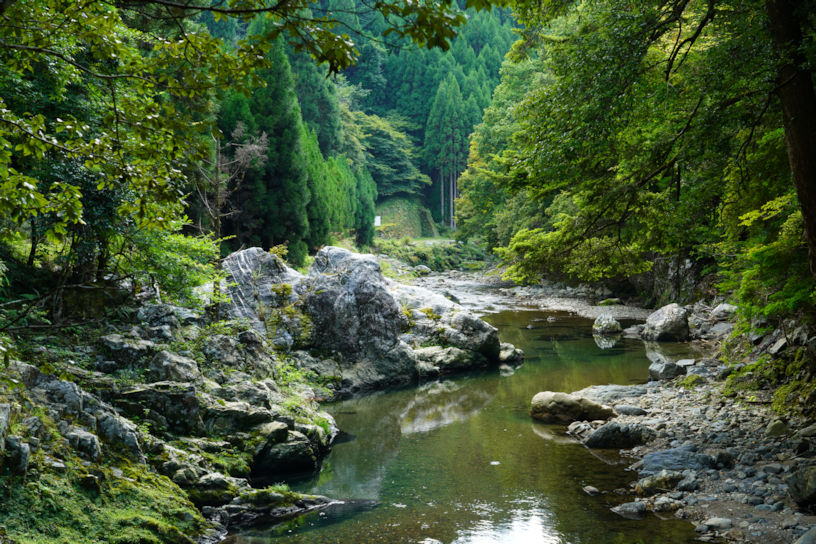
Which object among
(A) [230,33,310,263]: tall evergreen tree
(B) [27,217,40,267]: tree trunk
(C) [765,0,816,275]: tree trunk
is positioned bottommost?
(B) [27,217,40,267]: tree trunk

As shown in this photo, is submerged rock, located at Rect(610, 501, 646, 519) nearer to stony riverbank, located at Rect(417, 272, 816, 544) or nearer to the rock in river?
stony riverbank, located at Rect(417, 272, 816, 544)

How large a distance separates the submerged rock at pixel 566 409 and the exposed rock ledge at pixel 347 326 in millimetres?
4115

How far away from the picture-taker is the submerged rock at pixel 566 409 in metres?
9.97

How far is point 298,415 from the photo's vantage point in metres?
9.48

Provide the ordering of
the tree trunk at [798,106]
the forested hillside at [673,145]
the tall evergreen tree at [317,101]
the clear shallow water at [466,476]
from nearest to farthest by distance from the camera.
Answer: the tree trunk at [798,106] → the clear shallow water at [466,476] → the forested hillside at [673,145] → the tall evergreen tree at [317,101]

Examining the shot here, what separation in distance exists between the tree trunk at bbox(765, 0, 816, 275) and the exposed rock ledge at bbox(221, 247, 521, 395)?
940 centimetres

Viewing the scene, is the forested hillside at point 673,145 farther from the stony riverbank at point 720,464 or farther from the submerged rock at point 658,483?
the submerged rock at point 658,483

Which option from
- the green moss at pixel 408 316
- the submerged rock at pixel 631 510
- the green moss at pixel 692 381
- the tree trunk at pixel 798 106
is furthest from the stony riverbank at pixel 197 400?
the tree trunk at pixel 798 106

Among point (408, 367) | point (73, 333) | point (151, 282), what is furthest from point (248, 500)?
point (408, 367)

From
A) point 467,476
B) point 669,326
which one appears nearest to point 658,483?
point 467,476

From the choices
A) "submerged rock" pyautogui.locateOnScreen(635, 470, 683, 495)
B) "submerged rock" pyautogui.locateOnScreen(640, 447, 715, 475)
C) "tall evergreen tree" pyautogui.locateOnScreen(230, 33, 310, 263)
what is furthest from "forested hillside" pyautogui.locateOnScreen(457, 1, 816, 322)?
"tall evergreen tree" pyautogui.locateOnScreen(230, 33, 310, 263)

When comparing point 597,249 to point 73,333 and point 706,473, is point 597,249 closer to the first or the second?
point 706,473

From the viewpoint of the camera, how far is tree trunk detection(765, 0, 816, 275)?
229 inches

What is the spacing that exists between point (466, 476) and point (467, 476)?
0.05 feet
